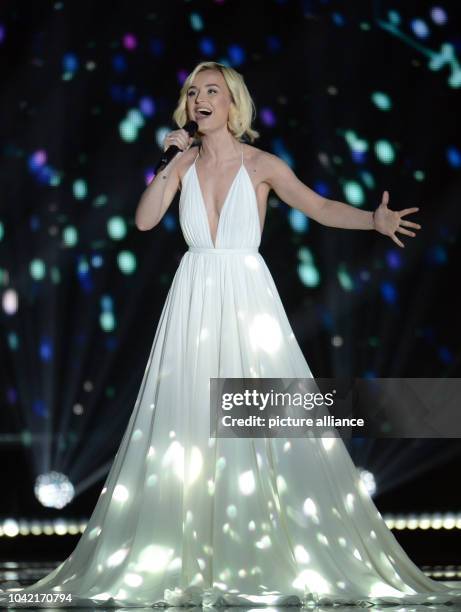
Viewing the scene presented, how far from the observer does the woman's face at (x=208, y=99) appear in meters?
2.68

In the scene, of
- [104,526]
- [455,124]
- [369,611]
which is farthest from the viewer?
[455,124]

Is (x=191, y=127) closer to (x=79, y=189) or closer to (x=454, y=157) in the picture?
(x=79, y=189)

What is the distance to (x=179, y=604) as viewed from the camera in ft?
7.60

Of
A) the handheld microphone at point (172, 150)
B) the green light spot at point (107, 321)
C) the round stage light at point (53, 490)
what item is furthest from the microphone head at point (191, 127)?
the round stage light at point (53, 490)

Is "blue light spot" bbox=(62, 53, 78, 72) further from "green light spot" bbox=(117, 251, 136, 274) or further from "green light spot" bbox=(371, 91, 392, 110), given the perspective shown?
"green light spot" bbox=(371, 91, 392, 110)

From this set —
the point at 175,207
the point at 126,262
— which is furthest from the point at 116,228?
the point at 175,207

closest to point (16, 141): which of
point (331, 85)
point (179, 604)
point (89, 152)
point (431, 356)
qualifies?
point (89, 152)

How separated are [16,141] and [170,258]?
0.79 meters

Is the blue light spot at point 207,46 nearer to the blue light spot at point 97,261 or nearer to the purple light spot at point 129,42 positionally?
the purple light spot at point 129,42

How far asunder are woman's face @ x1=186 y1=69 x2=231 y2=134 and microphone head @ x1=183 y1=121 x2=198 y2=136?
1cm

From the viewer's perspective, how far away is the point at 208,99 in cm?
268

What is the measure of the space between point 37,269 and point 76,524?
1.05 meters

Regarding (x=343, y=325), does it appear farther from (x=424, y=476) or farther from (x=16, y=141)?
(x=16, y=141)

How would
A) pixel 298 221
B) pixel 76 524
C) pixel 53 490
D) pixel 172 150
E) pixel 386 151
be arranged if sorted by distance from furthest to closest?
pixel 298 221 < pixel 386 151 < pixel 53 490 < pixel 76 524 < pixel 172 150
